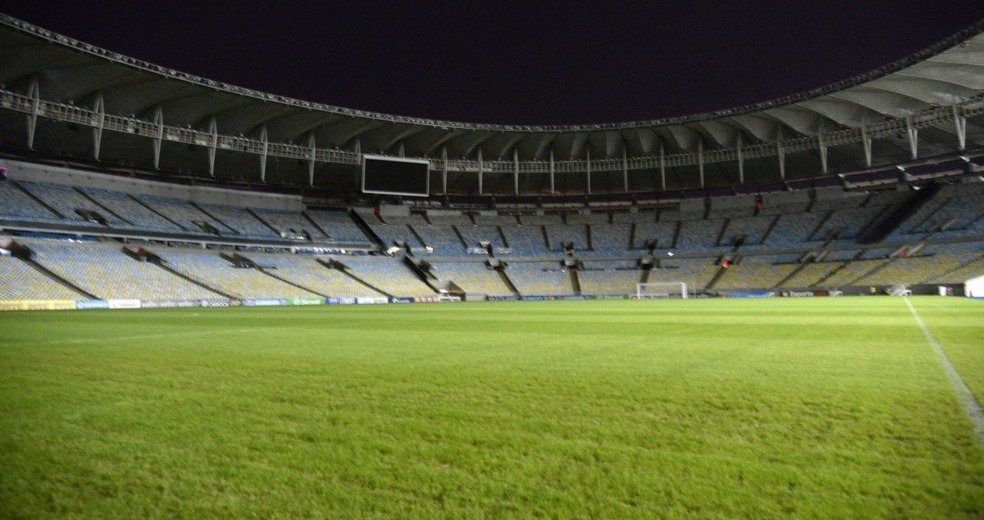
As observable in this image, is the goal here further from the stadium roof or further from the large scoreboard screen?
the large scoreboard screen

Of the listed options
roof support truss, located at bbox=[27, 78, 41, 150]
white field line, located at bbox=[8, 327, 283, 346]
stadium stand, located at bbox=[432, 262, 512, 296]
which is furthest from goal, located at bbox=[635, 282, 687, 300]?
roof support truss, located at bbox=[27, 78, 41, 150]

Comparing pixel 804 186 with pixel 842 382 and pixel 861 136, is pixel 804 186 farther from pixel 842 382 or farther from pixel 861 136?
pixel 842 382

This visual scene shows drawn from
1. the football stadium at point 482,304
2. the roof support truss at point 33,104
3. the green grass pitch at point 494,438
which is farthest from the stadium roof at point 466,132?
the green grass pitch at point 494,438

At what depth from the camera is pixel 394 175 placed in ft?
157

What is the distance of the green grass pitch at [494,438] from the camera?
7.43 feet

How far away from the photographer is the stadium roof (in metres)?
32.8

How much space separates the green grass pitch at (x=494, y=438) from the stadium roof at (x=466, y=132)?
110 ft

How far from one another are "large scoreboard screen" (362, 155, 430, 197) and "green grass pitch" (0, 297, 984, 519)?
4091 cm

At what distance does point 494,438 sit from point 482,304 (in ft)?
105

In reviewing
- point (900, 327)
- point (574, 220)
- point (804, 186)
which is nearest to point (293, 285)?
point (574, 220)

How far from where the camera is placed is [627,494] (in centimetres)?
230

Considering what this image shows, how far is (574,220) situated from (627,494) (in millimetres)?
57609

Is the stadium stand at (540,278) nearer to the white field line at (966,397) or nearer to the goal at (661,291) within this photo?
the goal at (661,291)

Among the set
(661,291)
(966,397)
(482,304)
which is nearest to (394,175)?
(482,304)
